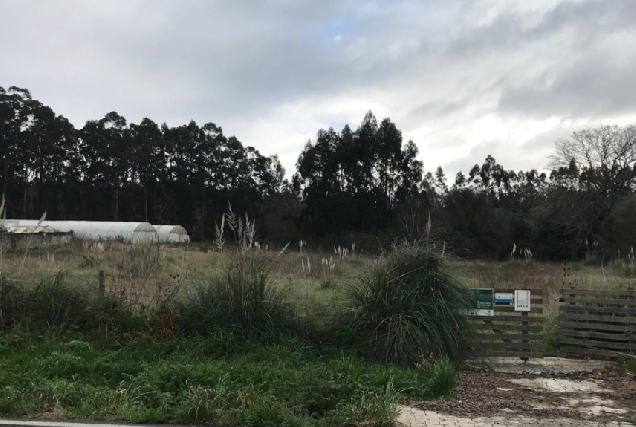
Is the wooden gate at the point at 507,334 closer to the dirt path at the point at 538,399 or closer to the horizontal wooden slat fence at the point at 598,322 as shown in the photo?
the dirt path at the point at 538,399

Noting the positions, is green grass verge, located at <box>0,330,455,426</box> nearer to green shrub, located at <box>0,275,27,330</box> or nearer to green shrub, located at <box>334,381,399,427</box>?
green shrub, located at <box>334,381,399,427</box>

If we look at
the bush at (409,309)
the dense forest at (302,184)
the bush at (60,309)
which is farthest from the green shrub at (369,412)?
the dense forest at (302,184)

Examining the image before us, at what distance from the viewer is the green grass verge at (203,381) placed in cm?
573

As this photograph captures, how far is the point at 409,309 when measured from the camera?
344 inches

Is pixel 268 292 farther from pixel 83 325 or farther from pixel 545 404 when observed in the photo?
pixel 545 404

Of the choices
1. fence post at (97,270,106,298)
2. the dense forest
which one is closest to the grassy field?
fence post at (97,270,106,298)

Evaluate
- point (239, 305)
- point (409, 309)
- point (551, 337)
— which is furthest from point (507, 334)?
point (239, 305)

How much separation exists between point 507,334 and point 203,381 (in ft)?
18.4

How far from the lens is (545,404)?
6648mm

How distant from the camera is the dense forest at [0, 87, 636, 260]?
1795 inches

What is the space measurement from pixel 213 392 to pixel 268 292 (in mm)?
3188

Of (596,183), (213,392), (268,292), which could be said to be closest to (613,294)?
(268,292)

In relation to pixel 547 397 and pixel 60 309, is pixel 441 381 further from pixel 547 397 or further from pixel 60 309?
pixel 60 309

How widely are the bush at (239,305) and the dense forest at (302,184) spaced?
35678mm
